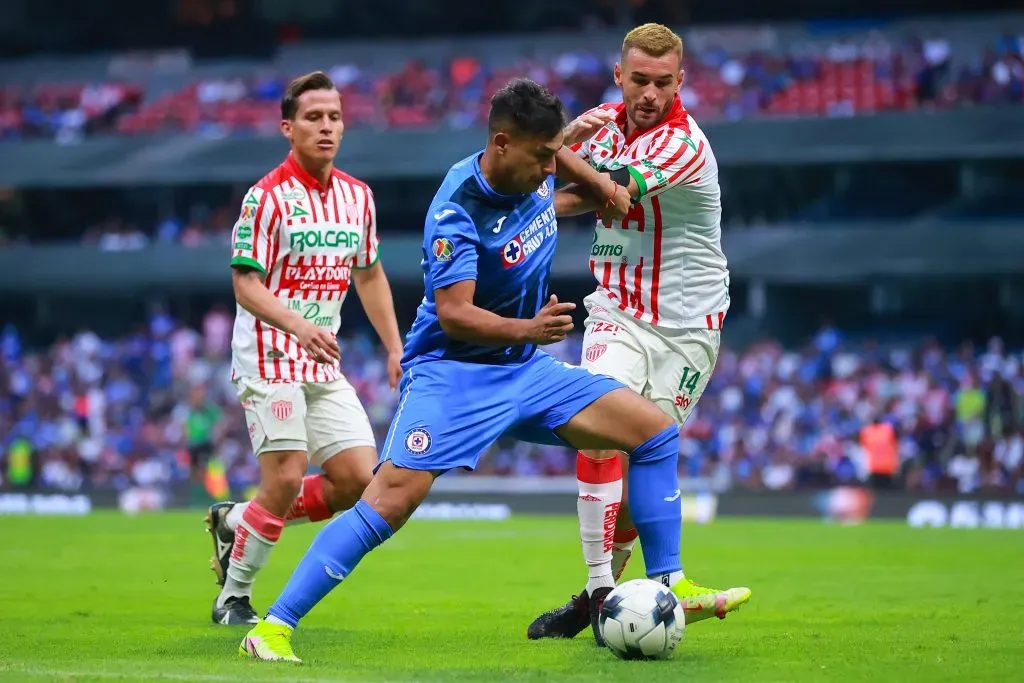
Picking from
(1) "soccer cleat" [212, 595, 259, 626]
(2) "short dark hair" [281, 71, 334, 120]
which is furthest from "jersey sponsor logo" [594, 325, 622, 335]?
(1) "soccer cleat" [212, 595, 259, 626]

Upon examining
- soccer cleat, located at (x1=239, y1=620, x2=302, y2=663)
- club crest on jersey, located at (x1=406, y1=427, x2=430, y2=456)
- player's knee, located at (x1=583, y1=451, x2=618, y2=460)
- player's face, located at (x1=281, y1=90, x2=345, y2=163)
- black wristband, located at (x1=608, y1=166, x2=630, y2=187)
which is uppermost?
player's face, located at (x1=281, y1=90, x2=345, y2=163)

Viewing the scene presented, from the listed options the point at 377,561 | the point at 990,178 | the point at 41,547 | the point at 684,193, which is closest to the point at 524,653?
the point at 684,193

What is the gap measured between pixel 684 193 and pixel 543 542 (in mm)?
8905

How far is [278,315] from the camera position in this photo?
7398 millimetres

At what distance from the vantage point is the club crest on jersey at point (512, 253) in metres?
6.33

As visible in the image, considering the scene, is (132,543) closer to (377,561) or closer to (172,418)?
(377,561)

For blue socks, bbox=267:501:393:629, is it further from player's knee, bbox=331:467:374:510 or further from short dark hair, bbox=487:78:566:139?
player's knee, bbox=331:467:374:510

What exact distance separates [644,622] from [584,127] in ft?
7.84

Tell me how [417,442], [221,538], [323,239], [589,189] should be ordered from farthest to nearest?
[221,538] → [323,239] → [589,189] → [417,442]

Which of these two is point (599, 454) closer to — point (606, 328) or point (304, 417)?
point (606, 328)

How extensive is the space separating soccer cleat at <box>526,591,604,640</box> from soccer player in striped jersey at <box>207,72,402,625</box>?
1.43 m

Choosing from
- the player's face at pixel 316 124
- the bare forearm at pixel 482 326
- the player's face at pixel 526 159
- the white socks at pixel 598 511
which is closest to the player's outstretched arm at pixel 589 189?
the player's face at pixel 526 159

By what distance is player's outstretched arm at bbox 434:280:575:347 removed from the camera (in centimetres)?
597

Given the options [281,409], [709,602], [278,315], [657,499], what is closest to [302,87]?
[278,315]
